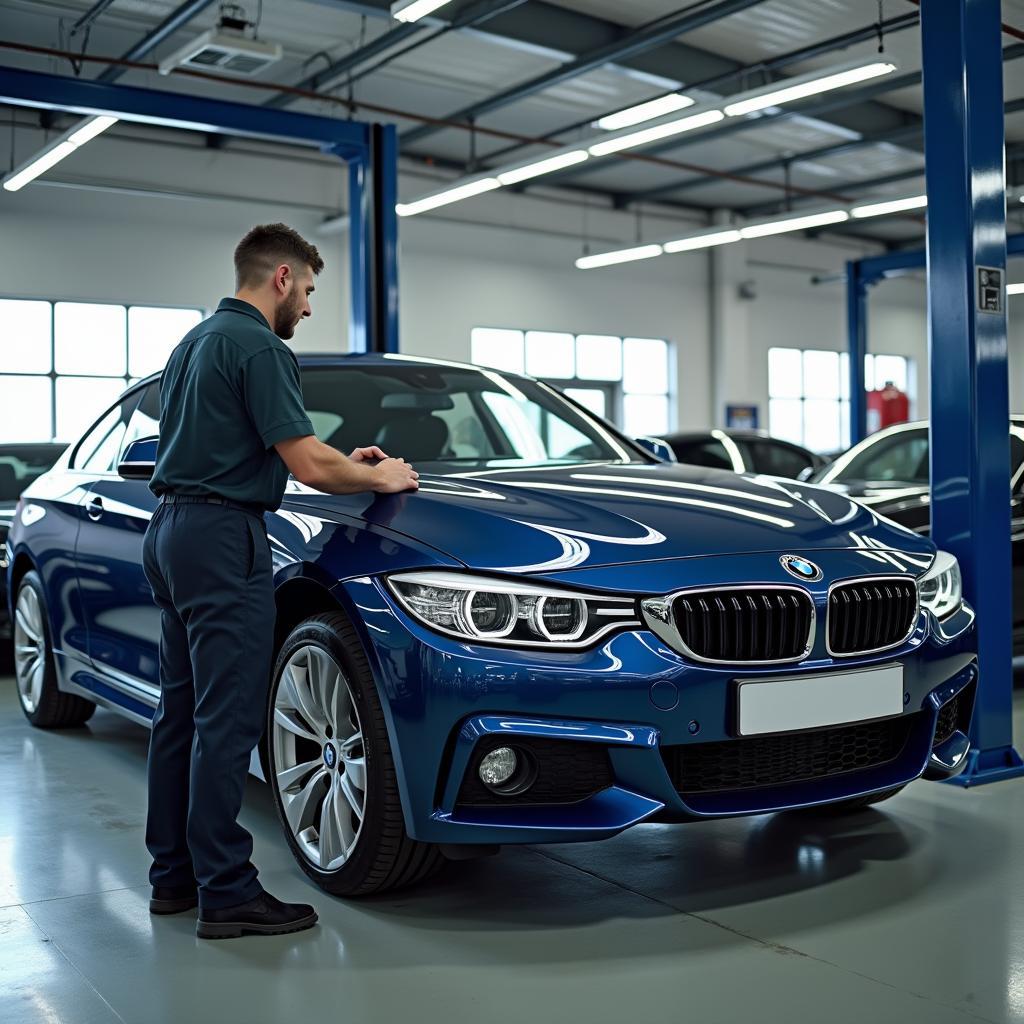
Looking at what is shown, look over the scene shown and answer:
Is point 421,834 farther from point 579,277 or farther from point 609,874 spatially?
point 579,277

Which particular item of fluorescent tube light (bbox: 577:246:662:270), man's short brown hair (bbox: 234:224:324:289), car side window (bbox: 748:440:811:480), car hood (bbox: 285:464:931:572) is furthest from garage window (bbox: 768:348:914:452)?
man's short brown hair (bbox: 234:224:324:289)

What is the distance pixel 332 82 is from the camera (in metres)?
14.1

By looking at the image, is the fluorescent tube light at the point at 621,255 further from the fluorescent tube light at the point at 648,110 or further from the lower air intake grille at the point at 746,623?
the lower air intake grille at the point at 746,623

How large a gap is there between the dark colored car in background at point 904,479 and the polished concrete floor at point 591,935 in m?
2.16

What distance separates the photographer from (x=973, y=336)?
4332 mm

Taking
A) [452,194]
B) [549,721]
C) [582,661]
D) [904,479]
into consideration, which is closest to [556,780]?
[549,721]

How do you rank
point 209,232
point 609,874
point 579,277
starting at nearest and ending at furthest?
point 609,874 → point 209,232 → point 579,277

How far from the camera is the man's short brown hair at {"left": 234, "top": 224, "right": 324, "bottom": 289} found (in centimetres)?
307

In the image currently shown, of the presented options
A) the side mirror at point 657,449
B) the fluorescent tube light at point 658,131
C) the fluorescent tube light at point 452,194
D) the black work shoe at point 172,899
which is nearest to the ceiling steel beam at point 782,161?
the fluorescent tube light at point 452,194

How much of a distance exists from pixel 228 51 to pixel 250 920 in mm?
7934

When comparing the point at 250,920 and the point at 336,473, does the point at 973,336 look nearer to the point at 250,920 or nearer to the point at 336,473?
the point at 336,473

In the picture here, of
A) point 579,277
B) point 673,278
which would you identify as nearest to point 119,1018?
point 579,277

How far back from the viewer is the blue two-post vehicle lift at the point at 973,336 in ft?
14.2

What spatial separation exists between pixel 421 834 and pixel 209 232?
15.1 metres
